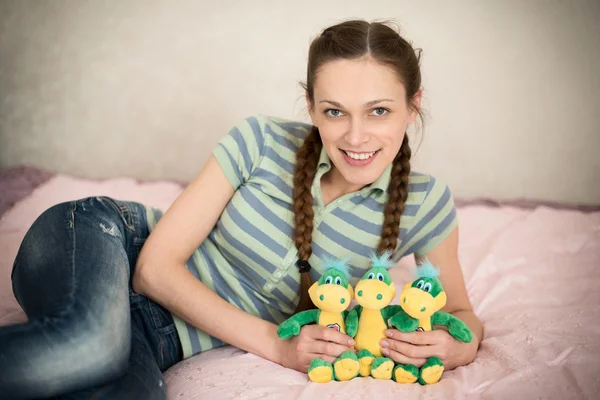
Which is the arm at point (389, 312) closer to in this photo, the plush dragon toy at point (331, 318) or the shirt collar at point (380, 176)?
the plush dragon toy at point (331, 318)

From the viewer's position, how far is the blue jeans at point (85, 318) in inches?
40.0

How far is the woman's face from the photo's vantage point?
4.15ft

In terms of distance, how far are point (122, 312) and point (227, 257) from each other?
1.10 ft

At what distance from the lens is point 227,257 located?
145cm

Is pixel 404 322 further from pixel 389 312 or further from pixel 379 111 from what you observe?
pixel 379 111

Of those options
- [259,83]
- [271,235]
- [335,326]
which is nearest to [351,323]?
[335,326]

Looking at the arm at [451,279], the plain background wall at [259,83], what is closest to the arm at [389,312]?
the arm at [451,279]

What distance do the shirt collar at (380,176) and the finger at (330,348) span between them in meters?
0.38

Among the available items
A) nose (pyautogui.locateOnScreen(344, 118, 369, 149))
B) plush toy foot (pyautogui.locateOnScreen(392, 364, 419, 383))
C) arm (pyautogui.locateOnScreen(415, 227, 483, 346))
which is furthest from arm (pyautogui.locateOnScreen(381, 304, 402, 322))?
nose (pyautogui.locateOnScreen(344, 118, 369, 149))

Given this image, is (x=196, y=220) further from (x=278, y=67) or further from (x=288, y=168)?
(x=278, y=67)

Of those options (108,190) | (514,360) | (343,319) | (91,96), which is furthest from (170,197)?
(514,360)

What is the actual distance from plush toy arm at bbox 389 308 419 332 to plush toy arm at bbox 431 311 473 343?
0.26ft

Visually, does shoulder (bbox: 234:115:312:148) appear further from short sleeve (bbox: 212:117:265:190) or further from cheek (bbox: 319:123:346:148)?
cheek (bbox: 319:123:346:148)

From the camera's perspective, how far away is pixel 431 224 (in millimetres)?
1425
